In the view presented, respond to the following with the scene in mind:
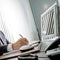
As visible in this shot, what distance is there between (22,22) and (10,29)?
280 millimetres

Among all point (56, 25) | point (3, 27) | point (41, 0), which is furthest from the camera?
point (3, 27)

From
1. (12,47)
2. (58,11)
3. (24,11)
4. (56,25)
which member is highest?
(24,11)

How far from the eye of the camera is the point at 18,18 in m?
2.85

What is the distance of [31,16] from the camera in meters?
2.87

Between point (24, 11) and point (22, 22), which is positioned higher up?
point (24, 11)

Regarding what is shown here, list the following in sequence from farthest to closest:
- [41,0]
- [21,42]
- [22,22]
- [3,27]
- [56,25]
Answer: [22,22], [3,27], [41,0], [21,42], [56,25]

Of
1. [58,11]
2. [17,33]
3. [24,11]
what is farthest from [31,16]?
[58,11]

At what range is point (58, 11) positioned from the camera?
4.44 feet

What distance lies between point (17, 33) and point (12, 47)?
1183mm

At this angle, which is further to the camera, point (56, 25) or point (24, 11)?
point (24, 11)

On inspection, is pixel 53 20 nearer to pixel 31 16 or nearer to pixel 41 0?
pixel 41 0

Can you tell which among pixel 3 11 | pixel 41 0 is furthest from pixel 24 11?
pixel 41 0

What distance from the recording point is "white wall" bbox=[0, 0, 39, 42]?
2752 millimetres

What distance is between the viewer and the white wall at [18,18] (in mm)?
2752
